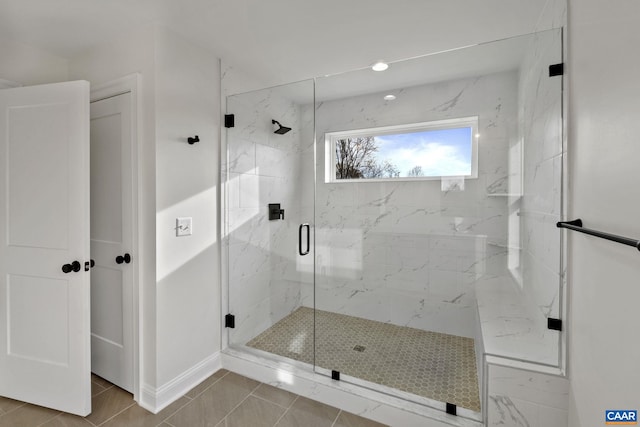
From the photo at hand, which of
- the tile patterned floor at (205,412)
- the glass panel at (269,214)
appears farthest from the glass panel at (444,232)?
the tile patterned floor at (205,412)

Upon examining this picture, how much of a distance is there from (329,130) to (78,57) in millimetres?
1985

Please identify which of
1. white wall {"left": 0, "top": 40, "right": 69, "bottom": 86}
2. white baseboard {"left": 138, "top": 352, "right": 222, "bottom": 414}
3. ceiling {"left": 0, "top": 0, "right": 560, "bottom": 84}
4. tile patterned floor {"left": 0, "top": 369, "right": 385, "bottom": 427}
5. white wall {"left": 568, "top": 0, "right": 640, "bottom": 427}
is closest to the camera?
white wall {"left": 568, "top": 0, "right": 640, "bottom": 427}

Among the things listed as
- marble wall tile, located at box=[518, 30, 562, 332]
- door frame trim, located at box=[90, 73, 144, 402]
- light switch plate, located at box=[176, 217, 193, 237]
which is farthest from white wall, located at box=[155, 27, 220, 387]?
marble wall tile, located at box=[518, 30, 562, 332]

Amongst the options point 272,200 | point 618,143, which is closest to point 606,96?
point 618,143

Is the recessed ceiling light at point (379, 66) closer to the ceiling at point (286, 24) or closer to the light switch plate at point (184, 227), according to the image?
the ceiling at point (286, 24)

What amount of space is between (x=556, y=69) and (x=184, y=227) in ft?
7.68

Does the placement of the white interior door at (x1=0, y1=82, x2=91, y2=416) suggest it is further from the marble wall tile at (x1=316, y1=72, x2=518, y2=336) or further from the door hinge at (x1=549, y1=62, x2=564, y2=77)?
the door hinge at (x1=549, y1=62, x2=564, y2=77)

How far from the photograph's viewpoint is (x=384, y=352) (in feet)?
7.34

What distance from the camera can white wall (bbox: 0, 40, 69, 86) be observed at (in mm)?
1975

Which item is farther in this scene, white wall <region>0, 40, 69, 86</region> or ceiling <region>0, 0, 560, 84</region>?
white wall <region>0, 40, 69, 86</region>

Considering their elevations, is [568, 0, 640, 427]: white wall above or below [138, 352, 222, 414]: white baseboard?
above

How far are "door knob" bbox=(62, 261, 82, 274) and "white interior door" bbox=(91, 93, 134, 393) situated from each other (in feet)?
0.71

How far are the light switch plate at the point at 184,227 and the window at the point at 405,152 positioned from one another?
1.12 m

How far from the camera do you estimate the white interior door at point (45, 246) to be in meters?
1.78
